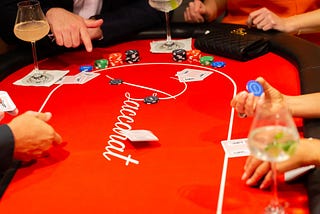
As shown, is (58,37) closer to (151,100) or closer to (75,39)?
(75,39)

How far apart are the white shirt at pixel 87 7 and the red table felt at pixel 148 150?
23.1 inches

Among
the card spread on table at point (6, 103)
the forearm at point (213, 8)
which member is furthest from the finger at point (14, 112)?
the forearm at point (213, 8)

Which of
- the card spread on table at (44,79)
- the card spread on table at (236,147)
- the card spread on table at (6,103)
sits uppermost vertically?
the card spread on table at (236,147)

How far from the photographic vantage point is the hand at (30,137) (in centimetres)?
143

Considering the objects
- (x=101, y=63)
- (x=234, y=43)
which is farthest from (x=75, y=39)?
(x=234, y=43)

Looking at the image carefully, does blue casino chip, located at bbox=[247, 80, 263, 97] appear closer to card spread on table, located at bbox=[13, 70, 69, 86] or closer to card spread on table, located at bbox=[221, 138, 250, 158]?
card spread on table, located at bbox=[221, 138, 250, 158]

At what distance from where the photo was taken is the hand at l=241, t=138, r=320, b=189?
1233 millimetres

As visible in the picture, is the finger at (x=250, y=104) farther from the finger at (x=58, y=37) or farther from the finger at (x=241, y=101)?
the finger at (x=58, y=37)

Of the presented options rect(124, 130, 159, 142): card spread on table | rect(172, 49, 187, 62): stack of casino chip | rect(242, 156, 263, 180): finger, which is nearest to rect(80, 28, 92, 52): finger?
rect(172, 49, 187, 62): stack of casino chip

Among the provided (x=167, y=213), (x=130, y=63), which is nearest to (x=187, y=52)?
(x=130, y=63)

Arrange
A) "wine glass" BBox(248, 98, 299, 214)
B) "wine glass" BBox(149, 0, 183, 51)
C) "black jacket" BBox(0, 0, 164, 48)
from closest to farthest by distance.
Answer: "wine glass" BBox(248, 98, 299, 214) < "wine glass" BBox(149, 0, 183, 51) < "black jacket" BBox(0, 0, 164, 48)

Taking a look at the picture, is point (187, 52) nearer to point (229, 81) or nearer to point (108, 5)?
point (229, 81)

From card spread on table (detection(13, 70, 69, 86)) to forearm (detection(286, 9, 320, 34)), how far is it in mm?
1070

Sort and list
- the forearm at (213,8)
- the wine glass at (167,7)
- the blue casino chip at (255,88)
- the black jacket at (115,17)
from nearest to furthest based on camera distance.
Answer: the blue casino chip at (255,88) → the wine glass at (167,7) → the black jacket at (115,17) → the forearm at (213,8)
